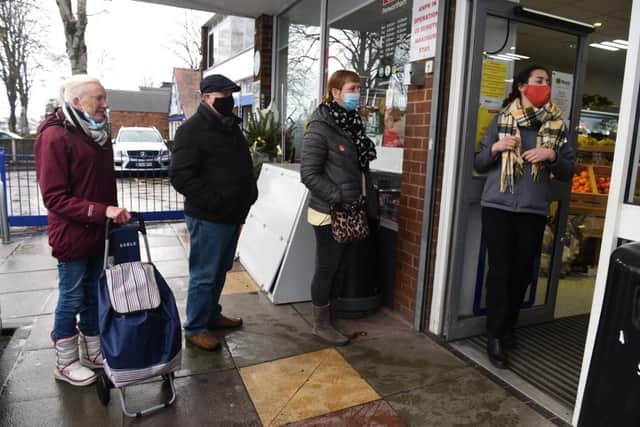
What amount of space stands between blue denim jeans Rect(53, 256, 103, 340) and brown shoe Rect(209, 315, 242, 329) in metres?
0.88

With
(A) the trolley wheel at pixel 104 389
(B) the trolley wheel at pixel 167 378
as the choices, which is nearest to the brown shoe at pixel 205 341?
(B) the trolley wheel at pixel 167 378

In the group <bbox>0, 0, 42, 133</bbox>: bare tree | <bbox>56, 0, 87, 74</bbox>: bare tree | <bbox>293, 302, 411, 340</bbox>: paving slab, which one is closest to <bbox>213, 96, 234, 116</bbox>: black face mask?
<bbox>293, 302, 411, 340</bbox>: paving slab

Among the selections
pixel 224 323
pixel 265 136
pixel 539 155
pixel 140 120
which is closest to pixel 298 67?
pixel 265 136

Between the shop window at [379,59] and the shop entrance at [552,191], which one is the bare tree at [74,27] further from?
the shop entrance at [552,191]

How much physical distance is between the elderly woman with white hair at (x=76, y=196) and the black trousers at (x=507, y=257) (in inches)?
88.6

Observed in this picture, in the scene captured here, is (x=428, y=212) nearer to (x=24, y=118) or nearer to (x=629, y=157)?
(x=629, y=157)

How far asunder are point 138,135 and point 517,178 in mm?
14775

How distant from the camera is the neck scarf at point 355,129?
A: 3.11 metres

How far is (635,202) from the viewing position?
219 centimetres

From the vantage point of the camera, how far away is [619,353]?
1210 millimetres

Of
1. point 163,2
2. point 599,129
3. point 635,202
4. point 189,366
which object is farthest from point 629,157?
point 599,129

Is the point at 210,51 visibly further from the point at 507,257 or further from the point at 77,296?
the point at 507,257

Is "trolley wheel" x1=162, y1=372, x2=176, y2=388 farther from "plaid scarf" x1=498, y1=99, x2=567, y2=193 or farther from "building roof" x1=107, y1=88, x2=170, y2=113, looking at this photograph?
"building roof" x1=107, y1=88, x2=170, y2=113

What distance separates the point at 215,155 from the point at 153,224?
5.09 m
